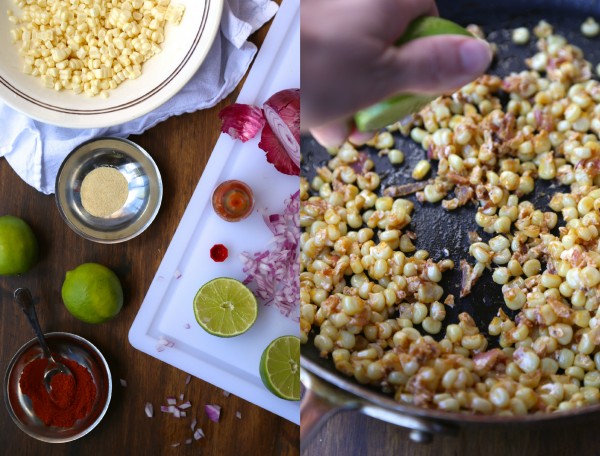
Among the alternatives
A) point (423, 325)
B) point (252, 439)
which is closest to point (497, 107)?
point (423, 325)

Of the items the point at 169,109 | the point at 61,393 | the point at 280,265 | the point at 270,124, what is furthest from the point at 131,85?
the point at 61,393

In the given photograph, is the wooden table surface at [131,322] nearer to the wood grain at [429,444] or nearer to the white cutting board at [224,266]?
the white cutting board at [224,266]

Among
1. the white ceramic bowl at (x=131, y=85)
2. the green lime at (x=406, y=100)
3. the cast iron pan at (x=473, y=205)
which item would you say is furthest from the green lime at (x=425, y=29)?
the white ceramic bowl at (x=131, y=85)

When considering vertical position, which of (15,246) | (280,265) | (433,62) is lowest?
(280,265)

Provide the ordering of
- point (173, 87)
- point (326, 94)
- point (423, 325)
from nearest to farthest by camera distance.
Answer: point (326, 94) → point (423, 325) → point (173, 87)

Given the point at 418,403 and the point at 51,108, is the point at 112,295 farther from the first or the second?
the point at 418,403

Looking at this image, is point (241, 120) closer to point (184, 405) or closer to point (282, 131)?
point (282, 131)
